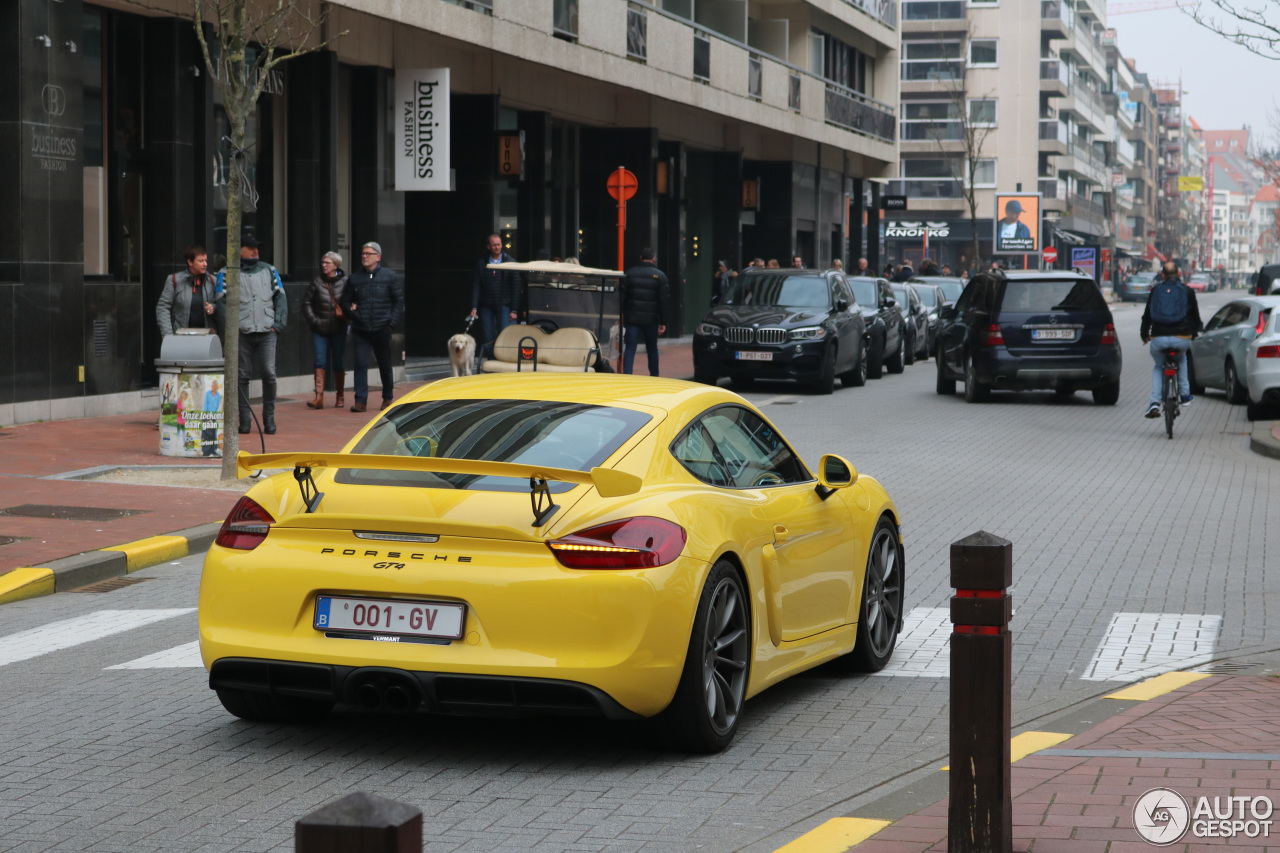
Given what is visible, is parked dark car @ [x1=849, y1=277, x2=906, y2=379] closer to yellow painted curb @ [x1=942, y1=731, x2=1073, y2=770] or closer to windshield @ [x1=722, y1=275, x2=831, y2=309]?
windshield @ [x1=722, y1=275, x2=831, y2=309]

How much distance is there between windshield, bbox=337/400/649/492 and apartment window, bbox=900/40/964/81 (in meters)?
87.5

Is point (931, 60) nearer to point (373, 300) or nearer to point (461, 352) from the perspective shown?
point (373, 300)

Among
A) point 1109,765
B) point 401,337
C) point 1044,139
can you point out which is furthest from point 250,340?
point 1044,139

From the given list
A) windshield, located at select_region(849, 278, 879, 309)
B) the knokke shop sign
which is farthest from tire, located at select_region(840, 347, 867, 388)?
the knokke shop sign

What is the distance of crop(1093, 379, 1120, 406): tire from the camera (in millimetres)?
23750

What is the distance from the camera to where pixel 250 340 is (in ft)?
56.2

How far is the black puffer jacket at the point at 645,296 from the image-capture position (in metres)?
24.5

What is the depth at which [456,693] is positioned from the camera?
5.50 meters

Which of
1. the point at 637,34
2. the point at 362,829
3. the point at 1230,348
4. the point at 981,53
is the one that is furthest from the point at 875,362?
the point at 981,53

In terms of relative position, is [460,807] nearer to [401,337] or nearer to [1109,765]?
[1109,765]

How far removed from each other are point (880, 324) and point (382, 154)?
9028 mm

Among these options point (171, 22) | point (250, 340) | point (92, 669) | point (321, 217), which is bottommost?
point (92, 669)

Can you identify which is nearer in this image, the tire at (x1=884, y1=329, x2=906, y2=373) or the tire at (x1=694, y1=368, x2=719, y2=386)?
the tire at (x1=694, y1=368, x2=719, y2=386)

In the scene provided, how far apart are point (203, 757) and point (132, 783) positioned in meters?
0.37
